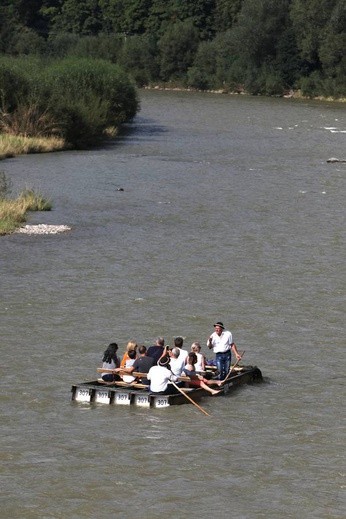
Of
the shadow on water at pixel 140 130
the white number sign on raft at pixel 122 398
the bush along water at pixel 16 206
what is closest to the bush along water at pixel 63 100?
the shadow on water at pixel 140 130

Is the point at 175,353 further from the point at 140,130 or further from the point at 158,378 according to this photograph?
the point at 140,130

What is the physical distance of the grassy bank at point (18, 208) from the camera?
37.8 metres

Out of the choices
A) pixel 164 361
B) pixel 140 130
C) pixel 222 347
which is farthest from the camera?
pixel 140 130

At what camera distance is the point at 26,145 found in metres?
58.4

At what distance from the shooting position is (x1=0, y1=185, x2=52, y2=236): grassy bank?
37781 millimetres

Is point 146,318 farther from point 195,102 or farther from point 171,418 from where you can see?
point 195,102

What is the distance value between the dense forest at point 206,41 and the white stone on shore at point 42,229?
173 feet

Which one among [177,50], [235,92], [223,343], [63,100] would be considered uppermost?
[177,50]

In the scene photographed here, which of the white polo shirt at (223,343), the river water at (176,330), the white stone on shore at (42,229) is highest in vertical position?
the white polo shirt at (223,343)

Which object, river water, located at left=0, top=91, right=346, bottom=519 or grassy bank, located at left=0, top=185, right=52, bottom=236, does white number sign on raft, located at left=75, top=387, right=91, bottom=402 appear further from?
grassy bank, located at left=0, top=185, right=52, bottom=236

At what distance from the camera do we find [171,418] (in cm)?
2056

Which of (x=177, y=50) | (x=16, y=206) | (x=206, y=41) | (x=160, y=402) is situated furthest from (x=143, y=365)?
(x=206, y=41)

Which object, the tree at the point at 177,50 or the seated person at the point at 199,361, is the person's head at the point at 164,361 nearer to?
the seated person at the point at 199,361

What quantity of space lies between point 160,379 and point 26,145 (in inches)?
1523
